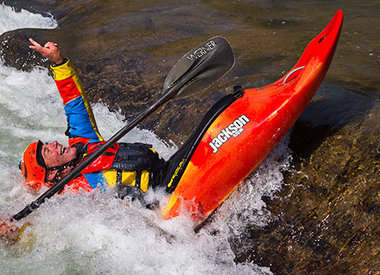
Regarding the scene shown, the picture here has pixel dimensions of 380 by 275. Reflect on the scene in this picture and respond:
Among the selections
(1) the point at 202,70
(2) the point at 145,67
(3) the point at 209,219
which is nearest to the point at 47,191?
(3) the point at 209,219

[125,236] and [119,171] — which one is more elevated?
[119,171]

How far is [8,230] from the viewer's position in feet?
10.1

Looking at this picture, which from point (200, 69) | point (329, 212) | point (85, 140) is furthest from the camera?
point (85, 140)

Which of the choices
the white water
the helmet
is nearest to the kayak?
the white water

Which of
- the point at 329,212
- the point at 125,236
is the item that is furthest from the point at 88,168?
the point at 329,212

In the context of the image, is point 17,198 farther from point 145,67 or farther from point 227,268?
point 145,67

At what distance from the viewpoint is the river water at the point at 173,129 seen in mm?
2994

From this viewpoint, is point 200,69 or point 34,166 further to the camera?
point 200,69

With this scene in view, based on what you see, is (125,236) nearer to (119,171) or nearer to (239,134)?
(119,171)

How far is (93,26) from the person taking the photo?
711 cm

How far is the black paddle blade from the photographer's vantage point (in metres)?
3.26

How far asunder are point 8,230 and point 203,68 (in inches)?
76.1

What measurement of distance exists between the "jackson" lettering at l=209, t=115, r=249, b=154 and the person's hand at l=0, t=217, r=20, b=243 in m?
1.61

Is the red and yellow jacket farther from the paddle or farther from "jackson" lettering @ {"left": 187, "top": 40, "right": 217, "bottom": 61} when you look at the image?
"jackson" lettering @ {"left": 187, "top": 40, "right": 217, "bottom": 61}
